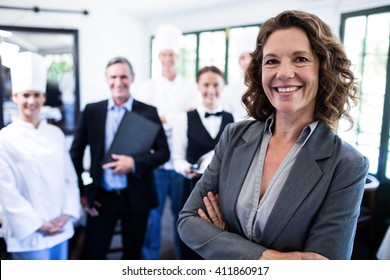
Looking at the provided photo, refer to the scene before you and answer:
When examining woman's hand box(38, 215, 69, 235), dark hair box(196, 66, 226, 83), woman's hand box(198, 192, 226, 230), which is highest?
dark hair box(196, 66, 226, 83)

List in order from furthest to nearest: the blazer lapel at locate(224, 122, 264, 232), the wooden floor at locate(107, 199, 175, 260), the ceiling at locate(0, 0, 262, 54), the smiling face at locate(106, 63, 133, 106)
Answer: the wooden floor at locate(107, 199, 175, 260)
the smiling face at locate(106, 63, 133, 106)
the ceiling at locate(0, 0, 262, 54)
the blazer lapel at locate(224, 122, 264, 232)

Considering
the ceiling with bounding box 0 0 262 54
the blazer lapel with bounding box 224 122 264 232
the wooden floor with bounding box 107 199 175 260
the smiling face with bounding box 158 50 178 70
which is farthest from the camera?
the wooden floor with bounding box 107 199 175 260

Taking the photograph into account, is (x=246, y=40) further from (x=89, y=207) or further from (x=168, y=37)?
(x=89, y=207)

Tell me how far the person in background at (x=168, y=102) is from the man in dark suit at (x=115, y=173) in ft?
0.22

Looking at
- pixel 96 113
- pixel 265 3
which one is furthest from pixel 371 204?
pixel 96 113

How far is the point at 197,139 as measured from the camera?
1.15m

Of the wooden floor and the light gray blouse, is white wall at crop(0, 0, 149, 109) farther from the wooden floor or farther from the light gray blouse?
the wooden floor

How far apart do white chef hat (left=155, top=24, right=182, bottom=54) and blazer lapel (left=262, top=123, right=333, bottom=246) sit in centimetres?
56

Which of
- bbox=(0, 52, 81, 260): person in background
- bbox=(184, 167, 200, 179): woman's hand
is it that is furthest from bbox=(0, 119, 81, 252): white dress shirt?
bbox=(184, 167, 200, 179): woman's hand

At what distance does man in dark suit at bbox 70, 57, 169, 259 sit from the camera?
1.13 metres

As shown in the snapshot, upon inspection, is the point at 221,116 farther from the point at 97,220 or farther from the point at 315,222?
the point at 97,220

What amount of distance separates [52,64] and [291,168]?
669 mm

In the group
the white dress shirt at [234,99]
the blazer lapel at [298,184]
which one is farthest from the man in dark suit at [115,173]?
the blazer lapel at [298,184]

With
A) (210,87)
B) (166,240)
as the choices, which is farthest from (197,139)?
(166,240)
